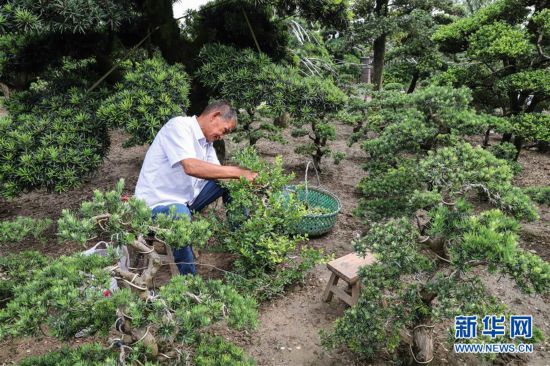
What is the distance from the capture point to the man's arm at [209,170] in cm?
308

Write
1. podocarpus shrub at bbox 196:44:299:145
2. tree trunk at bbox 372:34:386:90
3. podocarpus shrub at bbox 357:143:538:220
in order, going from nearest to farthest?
podocarpus shrub at bbox 357:143:538:220, podocarpus shrub at bbox 196:44:299:145, tree trunk at bbox 372:34:386:90

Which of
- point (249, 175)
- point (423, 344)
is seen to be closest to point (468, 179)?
point (423, 344)

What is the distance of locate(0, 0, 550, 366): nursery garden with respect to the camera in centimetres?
187

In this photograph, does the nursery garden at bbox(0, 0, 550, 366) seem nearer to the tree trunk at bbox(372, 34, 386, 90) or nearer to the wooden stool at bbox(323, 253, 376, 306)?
the wooden stool at bbox(323, 253, 376, 306)

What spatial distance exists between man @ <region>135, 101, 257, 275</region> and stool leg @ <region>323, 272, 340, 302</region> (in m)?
1.19

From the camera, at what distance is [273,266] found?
11.9 feet

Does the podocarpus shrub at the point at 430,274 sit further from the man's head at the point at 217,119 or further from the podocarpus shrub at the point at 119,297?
the man's head at the point at 217,119

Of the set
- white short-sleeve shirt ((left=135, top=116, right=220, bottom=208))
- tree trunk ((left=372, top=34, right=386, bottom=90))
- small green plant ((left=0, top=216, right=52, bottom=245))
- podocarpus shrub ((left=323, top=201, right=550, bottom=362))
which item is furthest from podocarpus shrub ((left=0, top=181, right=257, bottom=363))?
tree trunk ((left=372, top=34, right=386, bottom=90))

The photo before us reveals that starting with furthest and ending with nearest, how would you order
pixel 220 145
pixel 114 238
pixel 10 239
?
pixel 220 145 < pixel 10 239 < pixel 114 238

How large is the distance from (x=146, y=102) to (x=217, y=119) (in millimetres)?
615

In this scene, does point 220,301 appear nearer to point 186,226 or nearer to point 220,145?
point 186,226

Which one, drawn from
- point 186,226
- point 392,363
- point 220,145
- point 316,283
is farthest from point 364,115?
point 186,226

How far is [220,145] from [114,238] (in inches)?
130

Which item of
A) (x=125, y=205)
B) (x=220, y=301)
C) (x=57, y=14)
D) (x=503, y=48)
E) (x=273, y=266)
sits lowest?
(x=273, y=266)
